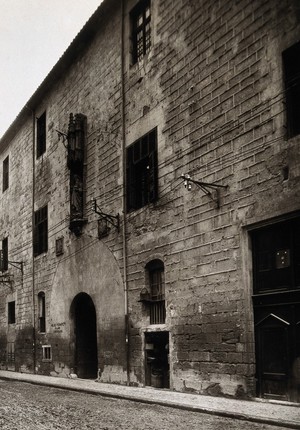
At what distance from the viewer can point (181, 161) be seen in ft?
41.9

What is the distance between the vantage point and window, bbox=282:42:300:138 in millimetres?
9922

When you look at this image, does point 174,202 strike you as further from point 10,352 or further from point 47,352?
point 10,352

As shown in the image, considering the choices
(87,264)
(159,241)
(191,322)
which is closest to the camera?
(191,322)

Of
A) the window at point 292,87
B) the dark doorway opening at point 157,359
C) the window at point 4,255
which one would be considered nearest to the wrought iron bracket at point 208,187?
the window at point 292,87

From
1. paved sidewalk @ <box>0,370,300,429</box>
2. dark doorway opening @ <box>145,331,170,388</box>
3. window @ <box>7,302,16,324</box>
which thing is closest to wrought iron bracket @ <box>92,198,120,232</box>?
dark doorway opening @ <box>145,331,170,388</box>

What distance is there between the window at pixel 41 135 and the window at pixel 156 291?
9.25m

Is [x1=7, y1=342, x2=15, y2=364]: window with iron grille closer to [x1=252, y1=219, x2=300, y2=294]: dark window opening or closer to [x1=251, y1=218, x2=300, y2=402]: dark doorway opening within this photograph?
[x1=251, y1=218, x2=300, y2=402]: dark doorway opening

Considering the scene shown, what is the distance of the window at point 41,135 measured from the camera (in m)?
21.6

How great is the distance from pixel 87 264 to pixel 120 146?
12.4 ft

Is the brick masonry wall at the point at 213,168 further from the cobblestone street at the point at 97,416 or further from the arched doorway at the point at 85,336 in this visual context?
the arched doorway at the point at 85,336

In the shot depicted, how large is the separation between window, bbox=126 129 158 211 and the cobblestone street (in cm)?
498

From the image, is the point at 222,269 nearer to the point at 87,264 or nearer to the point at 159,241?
the point at 159,241

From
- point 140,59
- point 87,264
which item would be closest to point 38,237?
point 87,264

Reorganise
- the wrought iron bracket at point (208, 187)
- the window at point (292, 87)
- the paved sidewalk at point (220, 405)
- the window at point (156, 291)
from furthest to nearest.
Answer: the window at point (156, 291)
the wrought iron bracket at point (208, 187)
the window at point (292, 87)
the paved sidewalk at point (220, 405)
